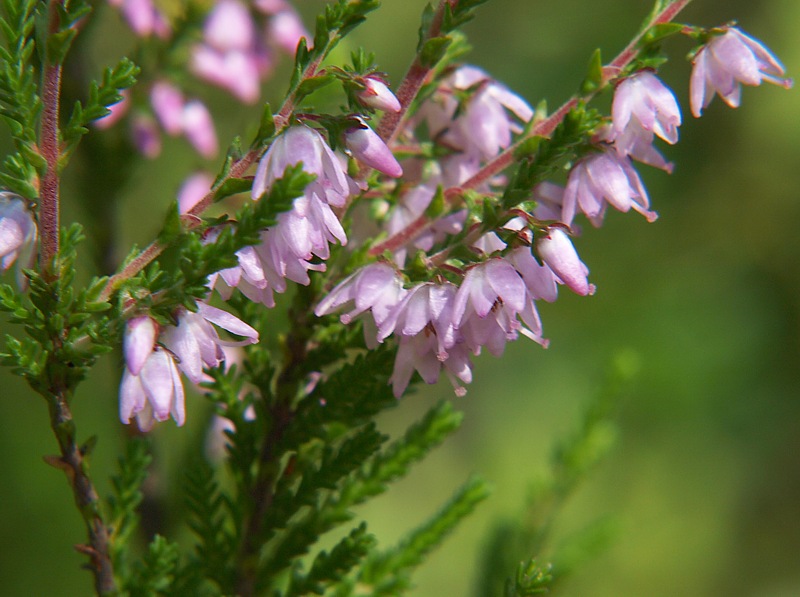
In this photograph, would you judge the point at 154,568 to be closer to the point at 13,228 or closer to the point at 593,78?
the point at 13,228

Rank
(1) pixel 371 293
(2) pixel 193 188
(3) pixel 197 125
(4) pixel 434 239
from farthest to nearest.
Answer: (3) pixel 197 125, (2) pixel 193 188, (4) pixel 434 239, (1) pixel 371 293

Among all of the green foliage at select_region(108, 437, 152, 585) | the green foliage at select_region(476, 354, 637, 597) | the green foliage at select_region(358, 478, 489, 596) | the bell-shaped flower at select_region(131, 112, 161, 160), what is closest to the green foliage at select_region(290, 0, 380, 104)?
the green foliage at select_region(108, 437, 152, 585)

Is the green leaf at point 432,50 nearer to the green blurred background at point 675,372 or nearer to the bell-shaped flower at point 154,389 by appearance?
the bell-shaped flower at point 154,389

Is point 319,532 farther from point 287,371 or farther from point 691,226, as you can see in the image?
point 691,226

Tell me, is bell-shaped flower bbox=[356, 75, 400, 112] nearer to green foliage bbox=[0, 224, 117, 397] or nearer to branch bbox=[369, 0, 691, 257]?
branch bbox=[369, 0, 691, 257]

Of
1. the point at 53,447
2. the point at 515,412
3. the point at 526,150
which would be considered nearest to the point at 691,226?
the point at 515,412

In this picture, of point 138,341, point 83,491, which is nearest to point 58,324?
point 138,341

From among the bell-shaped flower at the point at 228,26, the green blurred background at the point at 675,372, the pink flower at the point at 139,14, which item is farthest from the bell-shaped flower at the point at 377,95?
the green blurred background at the point at 675,372
